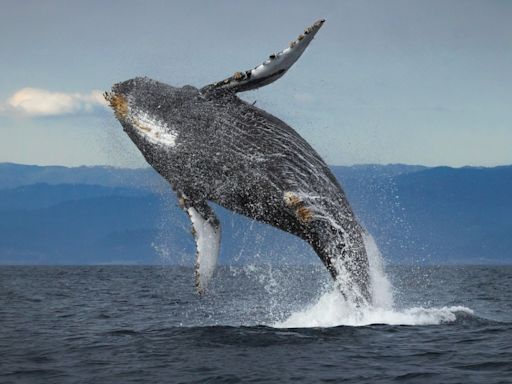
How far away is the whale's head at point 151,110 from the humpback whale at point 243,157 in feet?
0.06

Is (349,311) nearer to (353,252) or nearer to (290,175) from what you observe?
(353,252)

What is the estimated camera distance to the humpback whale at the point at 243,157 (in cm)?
1190

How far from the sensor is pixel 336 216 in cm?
1265

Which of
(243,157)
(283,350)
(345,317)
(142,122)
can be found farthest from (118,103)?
(345,317)

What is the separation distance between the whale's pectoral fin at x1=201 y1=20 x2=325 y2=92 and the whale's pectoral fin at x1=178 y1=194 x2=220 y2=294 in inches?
93.0

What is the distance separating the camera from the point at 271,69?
38.1ft

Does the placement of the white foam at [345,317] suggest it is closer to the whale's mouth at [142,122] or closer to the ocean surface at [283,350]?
the ocean surface at [283,350]

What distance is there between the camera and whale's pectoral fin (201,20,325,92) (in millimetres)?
11453

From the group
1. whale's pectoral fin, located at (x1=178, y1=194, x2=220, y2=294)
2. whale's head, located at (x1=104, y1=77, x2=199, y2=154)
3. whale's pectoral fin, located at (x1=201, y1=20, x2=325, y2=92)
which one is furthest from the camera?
whale's pectoral fin, located at (x1=178, y1=194, x2=220, y2=294)

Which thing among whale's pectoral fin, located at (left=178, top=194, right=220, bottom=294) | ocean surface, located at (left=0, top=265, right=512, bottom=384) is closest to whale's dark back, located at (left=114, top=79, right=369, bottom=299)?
whale's pectoral fin, located at (left=178, top=194, right=220, bottom=294)

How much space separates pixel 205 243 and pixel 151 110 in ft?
8.70

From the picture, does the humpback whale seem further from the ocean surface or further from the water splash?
the ocean surface

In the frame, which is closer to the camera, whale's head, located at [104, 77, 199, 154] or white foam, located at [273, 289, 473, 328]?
whale's head, located at [104, 77, 199, 154]

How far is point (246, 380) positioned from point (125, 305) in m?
17.6
